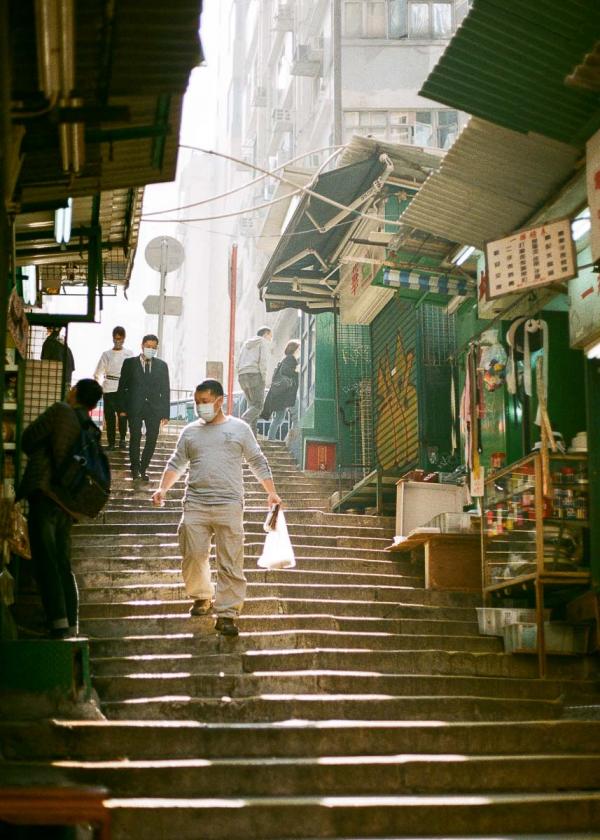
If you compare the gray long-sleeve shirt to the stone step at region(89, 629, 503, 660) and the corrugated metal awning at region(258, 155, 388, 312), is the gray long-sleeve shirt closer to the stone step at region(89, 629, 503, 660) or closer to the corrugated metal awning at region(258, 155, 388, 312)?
the stone step at region(89, 629, 503, 660)

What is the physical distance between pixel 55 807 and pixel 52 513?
4.76 metres

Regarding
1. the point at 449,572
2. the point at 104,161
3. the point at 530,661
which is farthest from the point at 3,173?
the point at 449,572

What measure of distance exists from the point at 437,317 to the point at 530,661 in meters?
7.75

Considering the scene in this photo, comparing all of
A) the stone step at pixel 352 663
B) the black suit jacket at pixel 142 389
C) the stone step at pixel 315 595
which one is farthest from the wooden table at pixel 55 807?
the black suit jacket at pixel 142 389

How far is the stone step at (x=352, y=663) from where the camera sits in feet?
29.8

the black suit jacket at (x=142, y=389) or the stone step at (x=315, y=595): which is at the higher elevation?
the black suit jacket at (x=142, y=389)

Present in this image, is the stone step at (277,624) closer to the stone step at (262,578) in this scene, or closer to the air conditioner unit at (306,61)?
the stone step at (262,578)

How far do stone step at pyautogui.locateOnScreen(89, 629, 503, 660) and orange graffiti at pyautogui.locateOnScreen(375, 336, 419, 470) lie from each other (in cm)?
641

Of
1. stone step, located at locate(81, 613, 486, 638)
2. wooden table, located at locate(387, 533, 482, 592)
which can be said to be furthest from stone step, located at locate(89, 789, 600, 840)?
wooden table, located at locate(387, 533, 482, 592)

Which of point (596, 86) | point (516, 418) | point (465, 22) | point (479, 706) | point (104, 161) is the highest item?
point (465, 22)

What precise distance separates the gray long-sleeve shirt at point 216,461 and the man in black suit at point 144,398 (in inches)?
180

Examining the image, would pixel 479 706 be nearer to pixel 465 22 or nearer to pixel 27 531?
pixel 27 531

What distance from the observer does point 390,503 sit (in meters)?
16.6

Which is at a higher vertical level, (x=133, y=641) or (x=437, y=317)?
(x=437, y=317)
